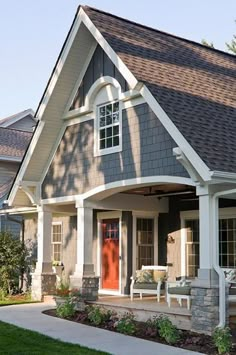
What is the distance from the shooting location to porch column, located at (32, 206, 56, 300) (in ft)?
49.3

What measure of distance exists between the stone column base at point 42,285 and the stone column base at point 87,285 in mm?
1813

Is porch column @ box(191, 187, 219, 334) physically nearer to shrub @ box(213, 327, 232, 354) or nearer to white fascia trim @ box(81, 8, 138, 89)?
shrub @ box(213, 327, 232, 354)

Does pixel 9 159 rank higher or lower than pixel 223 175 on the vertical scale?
higher

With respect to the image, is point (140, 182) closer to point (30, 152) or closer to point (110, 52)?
point (110, 52)

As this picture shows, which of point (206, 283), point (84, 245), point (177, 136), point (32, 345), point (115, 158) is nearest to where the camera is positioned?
point (32, 345)

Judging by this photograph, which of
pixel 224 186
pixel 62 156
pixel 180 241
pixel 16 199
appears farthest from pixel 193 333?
pixel 16 199

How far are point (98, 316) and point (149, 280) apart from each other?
2456 mm

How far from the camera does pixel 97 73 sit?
13.4 m

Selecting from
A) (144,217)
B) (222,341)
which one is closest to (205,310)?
(222,341)

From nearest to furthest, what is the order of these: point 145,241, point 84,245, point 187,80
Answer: point 187,80
point 84,245
point 145,241

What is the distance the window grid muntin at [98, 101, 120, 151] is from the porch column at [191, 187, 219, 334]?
10.3 feet

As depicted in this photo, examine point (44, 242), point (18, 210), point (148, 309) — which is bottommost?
point (148, 309)

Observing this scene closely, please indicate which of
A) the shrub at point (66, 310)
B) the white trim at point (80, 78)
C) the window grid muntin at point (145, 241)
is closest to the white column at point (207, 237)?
the shrub at point (66, 310)

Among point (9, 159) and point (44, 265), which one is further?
point (9, 159)
